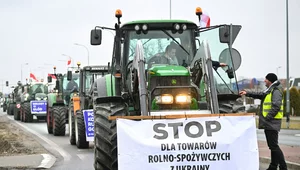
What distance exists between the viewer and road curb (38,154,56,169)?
1348 centimetres

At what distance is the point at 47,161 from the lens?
14320mm

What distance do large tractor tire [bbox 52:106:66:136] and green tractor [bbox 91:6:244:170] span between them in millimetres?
11322

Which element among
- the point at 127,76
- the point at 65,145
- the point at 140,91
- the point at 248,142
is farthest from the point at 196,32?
Answer: the point at 65,145

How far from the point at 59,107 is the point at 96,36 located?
13380mm

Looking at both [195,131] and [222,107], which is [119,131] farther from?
[222,107]

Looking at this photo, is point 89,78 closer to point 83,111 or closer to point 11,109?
point 83,111

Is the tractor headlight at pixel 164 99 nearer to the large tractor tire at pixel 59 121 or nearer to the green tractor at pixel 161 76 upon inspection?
the green tractor at pixel 161 76

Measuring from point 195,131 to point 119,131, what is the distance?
41.2 inches

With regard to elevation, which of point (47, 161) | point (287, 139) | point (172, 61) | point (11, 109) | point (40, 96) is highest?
point (172, 61)

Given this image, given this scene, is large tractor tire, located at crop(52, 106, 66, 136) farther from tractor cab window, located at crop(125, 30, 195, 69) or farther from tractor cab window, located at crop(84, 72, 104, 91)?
tractor cab window, located at crop(125, 30, 195, 69)

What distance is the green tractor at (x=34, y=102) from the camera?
114 ft

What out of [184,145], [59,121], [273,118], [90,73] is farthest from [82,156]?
[59,121]

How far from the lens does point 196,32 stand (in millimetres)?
11695

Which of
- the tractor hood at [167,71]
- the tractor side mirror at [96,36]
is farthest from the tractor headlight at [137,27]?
the tractor hood at [167,71]
